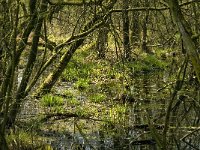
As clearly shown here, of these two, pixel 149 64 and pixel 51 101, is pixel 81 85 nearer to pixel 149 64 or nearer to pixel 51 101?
pixel 51 101

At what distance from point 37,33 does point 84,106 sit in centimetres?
379

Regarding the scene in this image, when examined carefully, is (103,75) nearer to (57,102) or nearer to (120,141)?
(57,102)

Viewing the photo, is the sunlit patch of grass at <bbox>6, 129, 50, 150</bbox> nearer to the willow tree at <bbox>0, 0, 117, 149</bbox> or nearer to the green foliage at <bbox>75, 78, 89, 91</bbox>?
the willow tree at <bbox>0, 0, 117, 149</bbox>

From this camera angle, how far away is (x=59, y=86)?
13.2 meters

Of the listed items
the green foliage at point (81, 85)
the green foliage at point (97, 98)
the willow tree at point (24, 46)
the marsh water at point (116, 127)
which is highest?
the willow tree at point (24, 46)

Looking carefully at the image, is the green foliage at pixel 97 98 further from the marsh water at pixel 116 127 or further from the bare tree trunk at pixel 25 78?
the bare tree trunk at pixel 25 78

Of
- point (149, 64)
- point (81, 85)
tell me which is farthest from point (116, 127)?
point (149, 64)

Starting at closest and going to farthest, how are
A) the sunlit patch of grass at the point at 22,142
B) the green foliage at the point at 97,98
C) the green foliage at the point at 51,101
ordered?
the sunlit patch of grass at the point at 22,142, the green foliage at the point at 51,101, the green foliage at the point at 97,98

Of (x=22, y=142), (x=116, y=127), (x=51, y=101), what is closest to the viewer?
(x=22, y=142)

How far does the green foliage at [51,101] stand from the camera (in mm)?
10039

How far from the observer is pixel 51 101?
405 inches

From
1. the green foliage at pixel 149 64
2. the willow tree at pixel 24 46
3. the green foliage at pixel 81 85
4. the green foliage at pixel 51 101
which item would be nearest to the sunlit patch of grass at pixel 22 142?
the willow tree at pixel 24 46

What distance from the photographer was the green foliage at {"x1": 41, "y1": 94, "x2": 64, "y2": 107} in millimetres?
10039

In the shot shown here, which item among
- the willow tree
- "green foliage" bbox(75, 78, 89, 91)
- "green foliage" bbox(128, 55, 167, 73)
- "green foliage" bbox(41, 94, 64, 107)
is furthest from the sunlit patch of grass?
"green foliage" bbox(128, 55, 167, 73)
